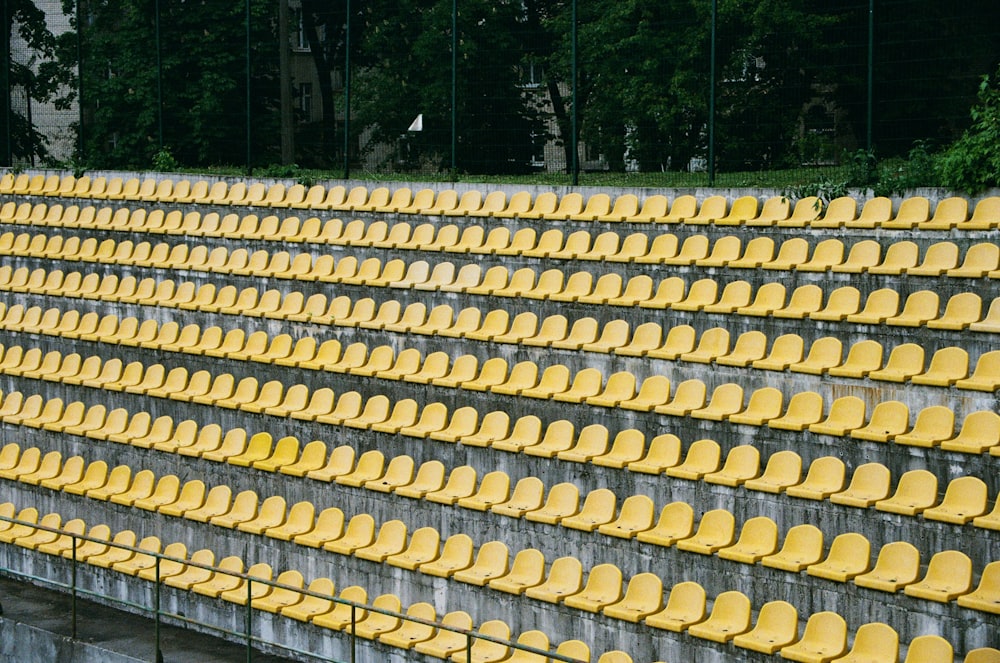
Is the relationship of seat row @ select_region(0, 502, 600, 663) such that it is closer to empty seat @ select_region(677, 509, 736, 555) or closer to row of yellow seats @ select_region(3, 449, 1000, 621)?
row of yellow seats @ select_region(3, 449, 1000, 621)

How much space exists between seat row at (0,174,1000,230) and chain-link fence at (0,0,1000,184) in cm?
97

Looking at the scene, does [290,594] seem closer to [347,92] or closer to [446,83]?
[446,83]

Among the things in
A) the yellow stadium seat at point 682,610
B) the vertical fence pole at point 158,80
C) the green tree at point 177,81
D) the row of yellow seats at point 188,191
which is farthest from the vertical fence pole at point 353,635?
the vertical fence pole at point 158,80

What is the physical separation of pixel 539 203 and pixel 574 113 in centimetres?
188

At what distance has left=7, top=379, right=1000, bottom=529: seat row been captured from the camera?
915 cm

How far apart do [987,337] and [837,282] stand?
156cm

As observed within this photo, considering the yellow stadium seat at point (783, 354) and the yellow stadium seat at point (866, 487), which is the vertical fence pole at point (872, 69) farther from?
the yellow stadium seat at point (866, 487)

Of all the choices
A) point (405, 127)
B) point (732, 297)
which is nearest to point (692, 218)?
point (732, 297)

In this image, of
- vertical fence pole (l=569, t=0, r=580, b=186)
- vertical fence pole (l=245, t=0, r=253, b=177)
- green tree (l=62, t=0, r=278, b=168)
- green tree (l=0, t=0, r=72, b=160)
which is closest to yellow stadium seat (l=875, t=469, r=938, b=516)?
vertical fence pole (l=569, t=0, r=580, b=186)

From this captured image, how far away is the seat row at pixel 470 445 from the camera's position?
915 cm

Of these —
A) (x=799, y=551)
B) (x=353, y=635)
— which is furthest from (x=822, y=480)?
(x=353, y=635)

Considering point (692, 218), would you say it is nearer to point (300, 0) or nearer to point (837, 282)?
point (837, 282)

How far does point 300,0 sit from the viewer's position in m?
19.2

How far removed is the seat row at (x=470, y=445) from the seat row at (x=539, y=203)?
2.53 metres
